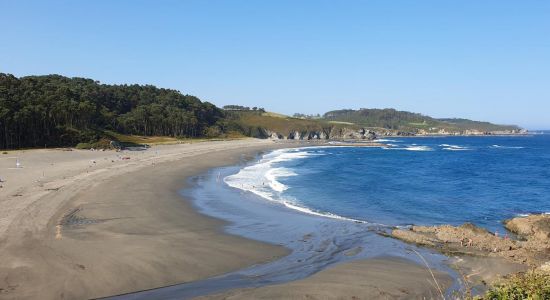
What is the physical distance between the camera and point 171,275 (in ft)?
51.5

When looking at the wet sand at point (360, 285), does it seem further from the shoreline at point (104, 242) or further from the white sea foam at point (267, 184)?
the white sea foam at point (267, 184)

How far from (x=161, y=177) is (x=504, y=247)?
33.6 meters

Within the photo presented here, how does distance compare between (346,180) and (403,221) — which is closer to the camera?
(403,221)

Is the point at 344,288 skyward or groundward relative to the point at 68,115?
groundward

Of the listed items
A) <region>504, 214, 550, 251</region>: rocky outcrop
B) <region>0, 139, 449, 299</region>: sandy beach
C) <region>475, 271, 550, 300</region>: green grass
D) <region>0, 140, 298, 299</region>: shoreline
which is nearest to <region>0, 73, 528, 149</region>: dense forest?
<region>0, 140, 298, 299</region>: shoreline

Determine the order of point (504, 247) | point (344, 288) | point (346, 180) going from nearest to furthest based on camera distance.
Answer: point (344, 288)
point (504, 247)
point (346, 180)

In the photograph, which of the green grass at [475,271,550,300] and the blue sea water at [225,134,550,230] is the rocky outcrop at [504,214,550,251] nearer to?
the blue sea water at [225,134,550,230]

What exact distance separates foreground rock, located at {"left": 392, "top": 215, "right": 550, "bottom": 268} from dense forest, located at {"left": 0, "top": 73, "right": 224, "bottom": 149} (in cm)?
6175

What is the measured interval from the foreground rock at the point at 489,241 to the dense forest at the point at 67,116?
6175 cm

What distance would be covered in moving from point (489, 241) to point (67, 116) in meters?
74.9

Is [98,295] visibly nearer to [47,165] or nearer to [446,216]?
[446,216]

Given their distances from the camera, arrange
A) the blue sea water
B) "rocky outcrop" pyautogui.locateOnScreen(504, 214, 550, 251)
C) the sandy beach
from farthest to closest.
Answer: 1. the blue sea water
2. "rocky outcrop" pyautogui.locateOnScreen(504, 214, 550, 251)
3. the sandy beach

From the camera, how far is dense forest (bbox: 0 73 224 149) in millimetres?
67562

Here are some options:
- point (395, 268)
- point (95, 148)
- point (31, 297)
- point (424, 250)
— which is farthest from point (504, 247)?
point (95, 148)
